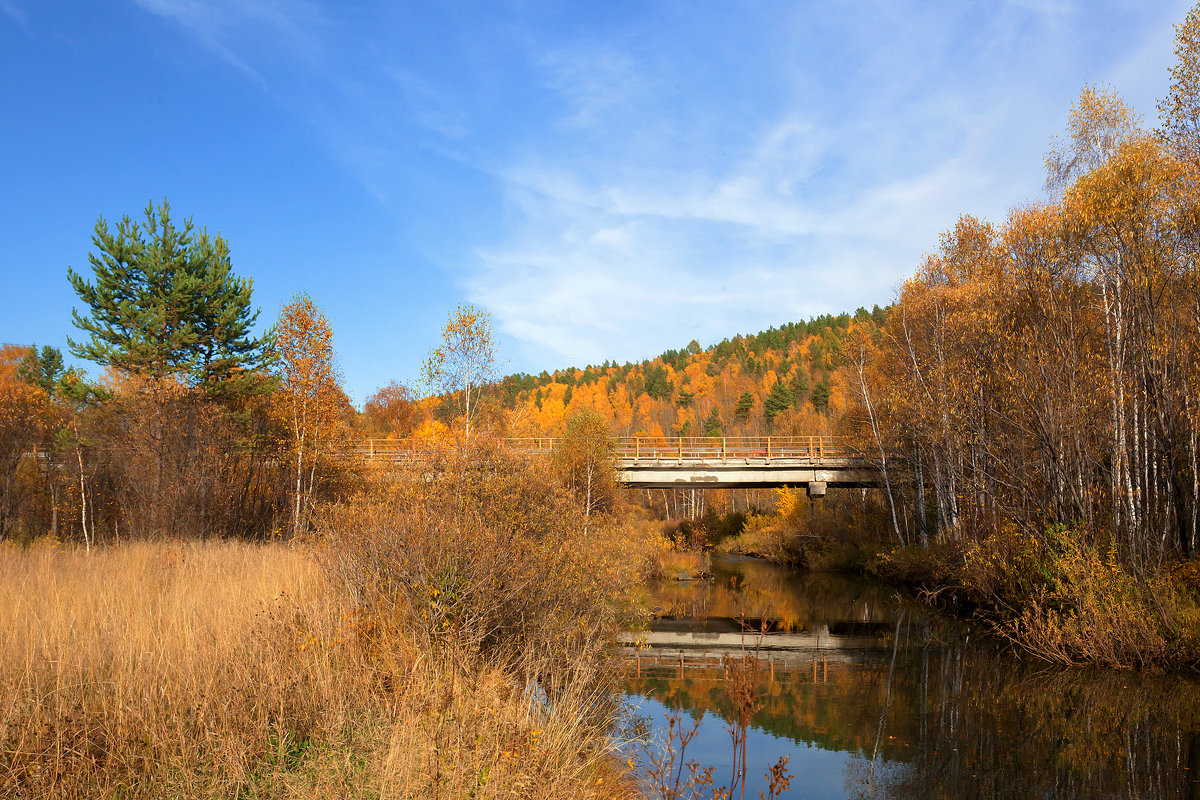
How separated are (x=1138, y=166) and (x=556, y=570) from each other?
15153 mm

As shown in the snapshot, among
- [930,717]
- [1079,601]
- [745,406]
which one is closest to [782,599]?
[1079,601]

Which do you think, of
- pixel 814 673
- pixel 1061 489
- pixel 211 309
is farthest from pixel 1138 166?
pixel 211 309

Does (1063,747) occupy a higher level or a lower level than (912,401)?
lower

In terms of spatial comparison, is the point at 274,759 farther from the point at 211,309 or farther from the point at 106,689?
the point at 211,309

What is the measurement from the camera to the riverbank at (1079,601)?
13.7m

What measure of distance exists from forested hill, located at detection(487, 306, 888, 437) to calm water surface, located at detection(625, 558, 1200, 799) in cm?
5333

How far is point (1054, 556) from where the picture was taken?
52.2ft

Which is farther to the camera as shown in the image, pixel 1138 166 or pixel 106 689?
pixel 1138 166

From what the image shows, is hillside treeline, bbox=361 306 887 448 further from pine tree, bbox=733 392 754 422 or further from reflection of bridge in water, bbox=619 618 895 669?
reflection of bridge in water, bbox=619 618 895 669

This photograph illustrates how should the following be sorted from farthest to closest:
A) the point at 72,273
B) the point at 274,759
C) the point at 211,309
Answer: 1. the point at 211,309
2. the point at 72,273
3. the point at 274,759

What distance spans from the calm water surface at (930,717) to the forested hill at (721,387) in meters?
53.3

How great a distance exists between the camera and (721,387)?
10625 centimetres

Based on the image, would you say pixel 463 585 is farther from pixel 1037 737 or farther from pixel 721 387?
pixel 721 387

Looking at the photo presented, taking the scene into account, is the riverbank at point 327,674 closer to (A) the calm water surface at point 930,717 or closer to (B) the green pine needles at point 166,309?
(A) the calm water surface at point 930,717
